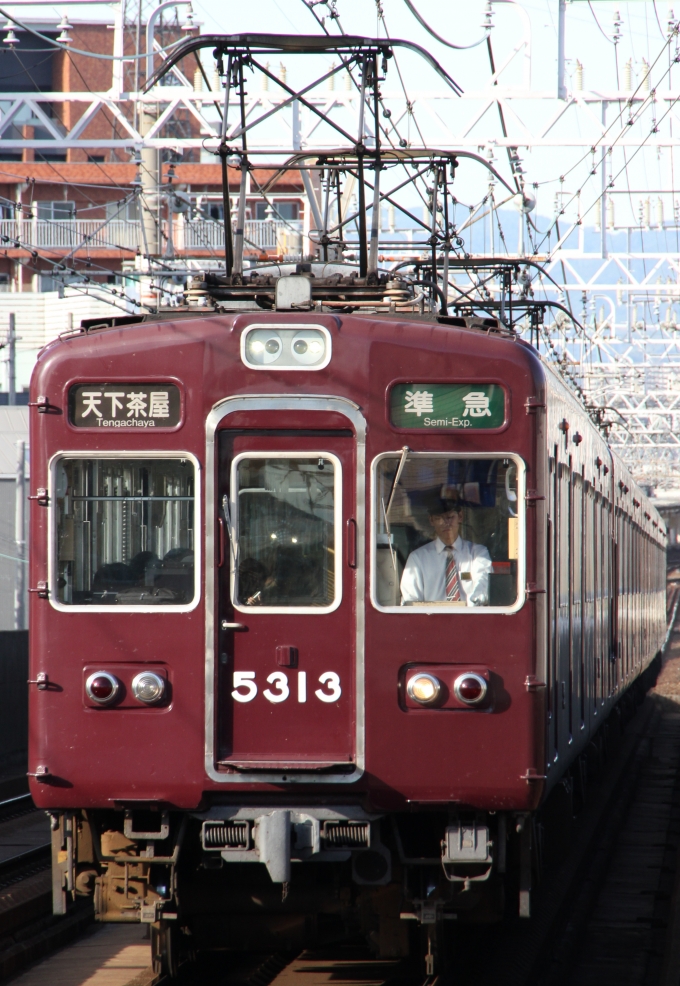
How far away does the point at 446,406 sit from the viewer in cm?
532

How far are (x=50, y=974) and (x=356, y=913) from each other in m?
1.98

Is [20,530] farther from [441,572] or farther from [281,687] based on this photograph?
[441,572]

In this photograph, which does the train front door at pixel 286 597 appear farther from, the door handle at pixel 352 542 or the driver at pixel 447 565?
the driver at pixel 447 565

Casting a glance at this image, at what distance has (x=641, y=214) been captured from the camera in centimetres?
2464

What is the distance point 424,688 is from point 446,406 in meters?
1.09

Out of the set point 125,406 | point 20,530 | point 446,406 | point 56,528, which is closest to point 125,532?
point 56,528

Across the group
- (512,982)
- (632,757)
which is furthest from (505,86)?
(512,982)

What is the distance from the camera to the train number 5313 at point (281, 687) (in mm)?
5203

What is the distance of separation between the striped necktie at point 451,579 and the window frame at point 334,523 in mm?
416

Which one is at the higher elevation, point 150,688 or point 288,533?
point 288,533

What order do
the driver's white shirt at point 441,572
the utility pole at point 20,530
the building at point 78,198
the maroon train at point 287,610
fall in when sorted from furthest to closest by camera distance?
the building at point 78,198 → the utility pole at point 20,530 → the driver's white shirt at point 441,572 → the maroon train at point 287,610

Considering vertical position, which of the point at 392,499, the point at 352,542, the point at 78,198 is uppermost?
the point at 78,198

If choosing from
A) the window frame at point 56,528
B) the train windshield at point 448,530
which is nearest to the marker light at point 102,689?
the window frame at point 56,528

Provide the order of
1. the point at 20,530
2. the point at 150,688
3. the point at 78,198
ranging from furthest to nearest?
1. the point at 78,198
2. the point at 20,530
3. the point at 150,688
